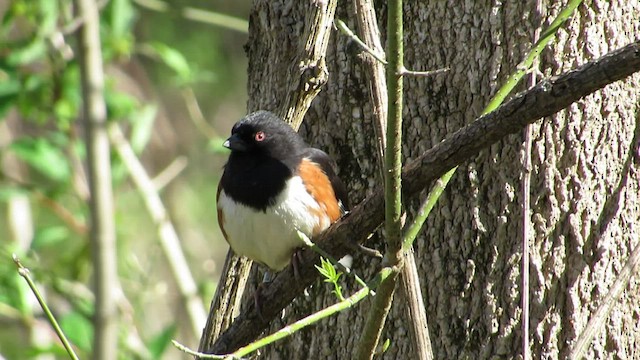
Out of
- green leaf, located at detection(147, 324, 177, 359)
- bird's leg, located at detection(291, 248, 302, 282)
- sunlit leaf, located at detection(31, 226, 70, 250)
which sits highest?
sunlit leaf, located at detection(31, 226, 70, 250)

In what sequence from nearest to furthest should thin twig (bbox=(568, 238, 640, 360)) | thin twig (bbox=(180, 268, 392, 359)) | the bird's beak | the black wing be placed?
thin twig (bbox=(180, 268, 392, 359)), thin twig (bbox=(568, 238, 640, 360)), the black wing, the bird's beak

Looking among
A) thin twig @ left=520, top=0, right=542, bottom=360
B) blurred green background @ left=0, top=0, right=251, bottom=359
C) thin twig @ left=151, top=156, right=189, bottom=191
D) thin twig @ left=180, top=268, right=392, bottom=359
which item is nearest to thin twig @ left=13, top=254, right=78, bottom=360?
thin twig @ left=180, top=268, right=392, bottom=359

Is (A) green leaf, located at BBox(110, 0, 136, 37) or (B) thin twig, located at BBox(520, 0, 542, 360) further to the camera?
(A) green leaf, located at BBox(110, 0, 136, 37)

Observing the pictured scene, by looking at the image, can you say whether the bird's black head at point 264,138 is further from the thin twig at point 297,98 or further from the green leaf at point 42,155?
the green leaf at point 42,155

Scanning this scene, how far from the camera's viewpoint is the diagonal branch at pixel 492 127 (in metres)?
1.72

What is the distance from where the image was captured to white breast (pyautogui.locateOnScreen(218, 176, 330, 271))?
2854mm

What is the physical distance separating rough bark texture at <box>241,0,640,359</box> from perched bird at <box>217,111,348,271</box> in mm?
380

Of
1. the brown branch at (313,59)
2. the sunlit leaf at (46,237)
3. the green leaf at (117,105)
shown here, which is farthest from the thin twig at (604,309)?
the sunlit leaf at (46,237)

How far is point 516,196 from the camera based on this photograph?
2.44 meters

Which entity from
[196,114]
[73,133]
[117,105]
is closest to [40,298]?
[117,105]

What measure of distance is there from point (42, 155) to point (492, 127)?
105 inches

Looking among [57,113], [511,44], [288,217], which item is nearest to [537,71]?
[511,44]

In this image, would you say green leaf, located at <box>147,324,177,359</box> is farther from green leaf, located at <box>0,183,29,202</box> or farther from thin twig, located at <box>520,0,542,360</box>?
thin twig, located at <box>520,0,542,360</box>

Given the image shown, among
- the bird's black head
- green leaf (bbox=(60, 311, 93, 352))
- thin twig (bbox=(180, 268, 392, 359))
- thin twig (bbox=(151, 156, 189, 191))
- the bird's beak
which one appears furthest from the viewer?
thin twig (bbox=(151, 156, 189, 191))
